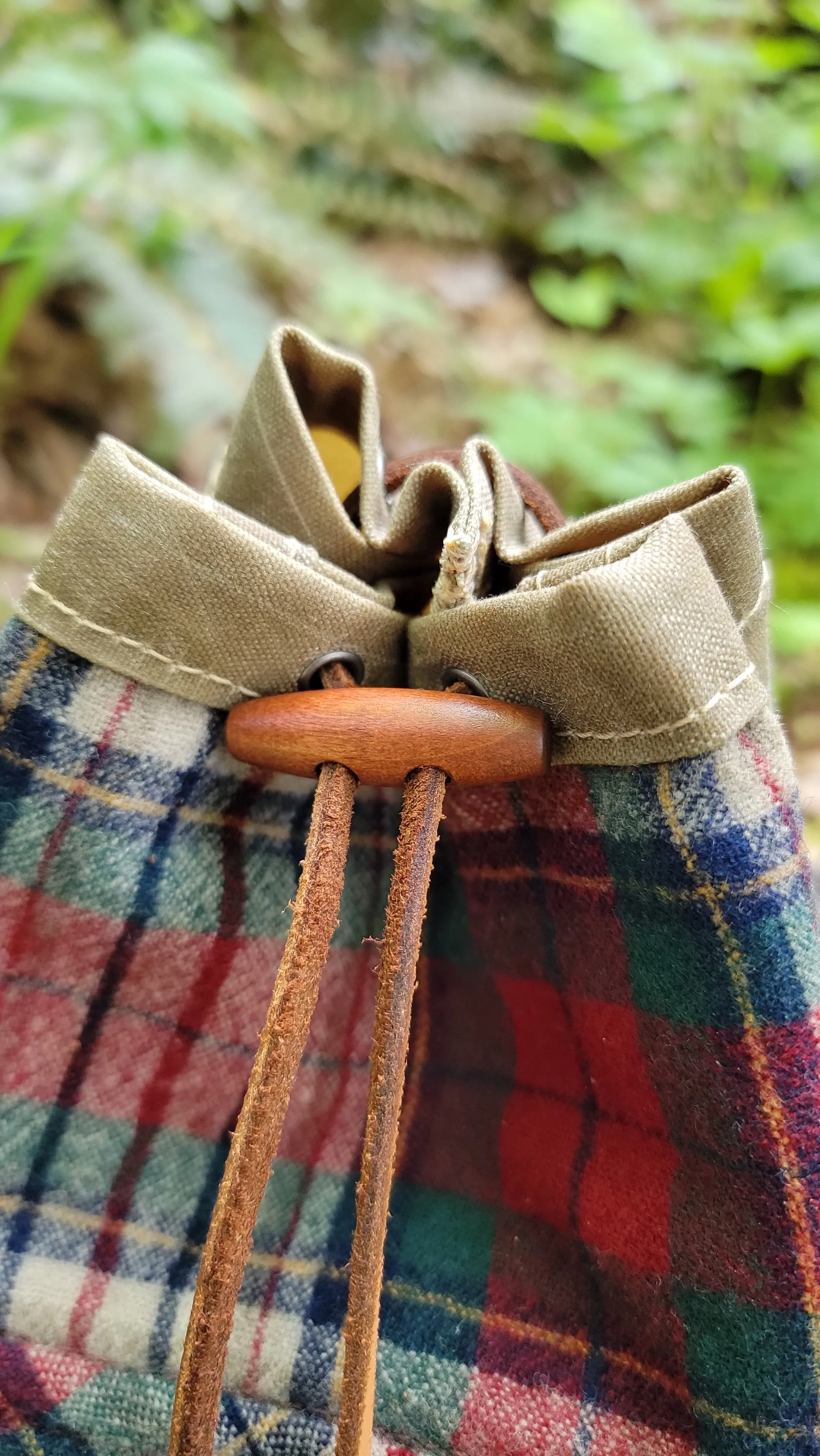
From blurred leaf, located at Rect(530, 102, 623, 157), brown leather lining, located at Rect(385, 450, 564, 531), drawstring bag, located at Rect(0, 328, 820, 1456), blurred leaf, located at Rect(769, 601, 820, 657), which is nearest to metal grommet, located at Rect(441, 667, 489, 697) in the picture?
drawstring bag, located at Rect(0, 328, 820, 1456)

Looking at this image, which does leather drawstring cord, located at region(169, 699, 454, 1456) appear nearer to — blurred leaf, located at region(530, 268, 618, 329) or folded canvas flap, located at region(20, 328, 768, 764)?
folded canvas flap, located at region(20, 328, 768, 764)

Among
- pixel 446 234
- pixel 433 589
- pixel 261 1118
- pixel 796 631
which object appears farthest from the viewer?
pixel 446 234

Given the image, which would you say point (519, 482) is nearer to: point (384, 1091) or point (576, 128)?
point (384, 1091)

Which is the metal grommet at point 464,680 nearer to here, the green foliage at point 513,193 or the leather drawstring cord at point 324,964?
the leather drawstring cord at point 324,964

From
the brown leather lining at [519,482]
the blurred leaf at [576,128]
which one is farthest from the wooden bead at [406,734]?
the blurred leaf at [576,128]

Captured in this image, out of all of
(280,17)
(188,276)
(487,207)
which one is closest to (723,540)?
(188,276)

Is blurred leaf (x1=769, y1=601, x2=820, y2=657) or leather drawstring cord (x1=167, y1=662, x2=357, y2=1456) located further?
blurred leaf (x1=769, y1=601, x2=820, y2=657)

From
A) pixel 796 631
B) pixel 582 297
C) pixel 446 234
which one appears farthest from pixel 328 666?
pixel 446 234

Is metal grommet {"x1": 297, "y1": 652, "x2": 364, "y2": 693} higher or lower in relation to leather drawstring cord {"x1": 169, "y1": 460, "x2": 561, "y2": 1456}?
higher
